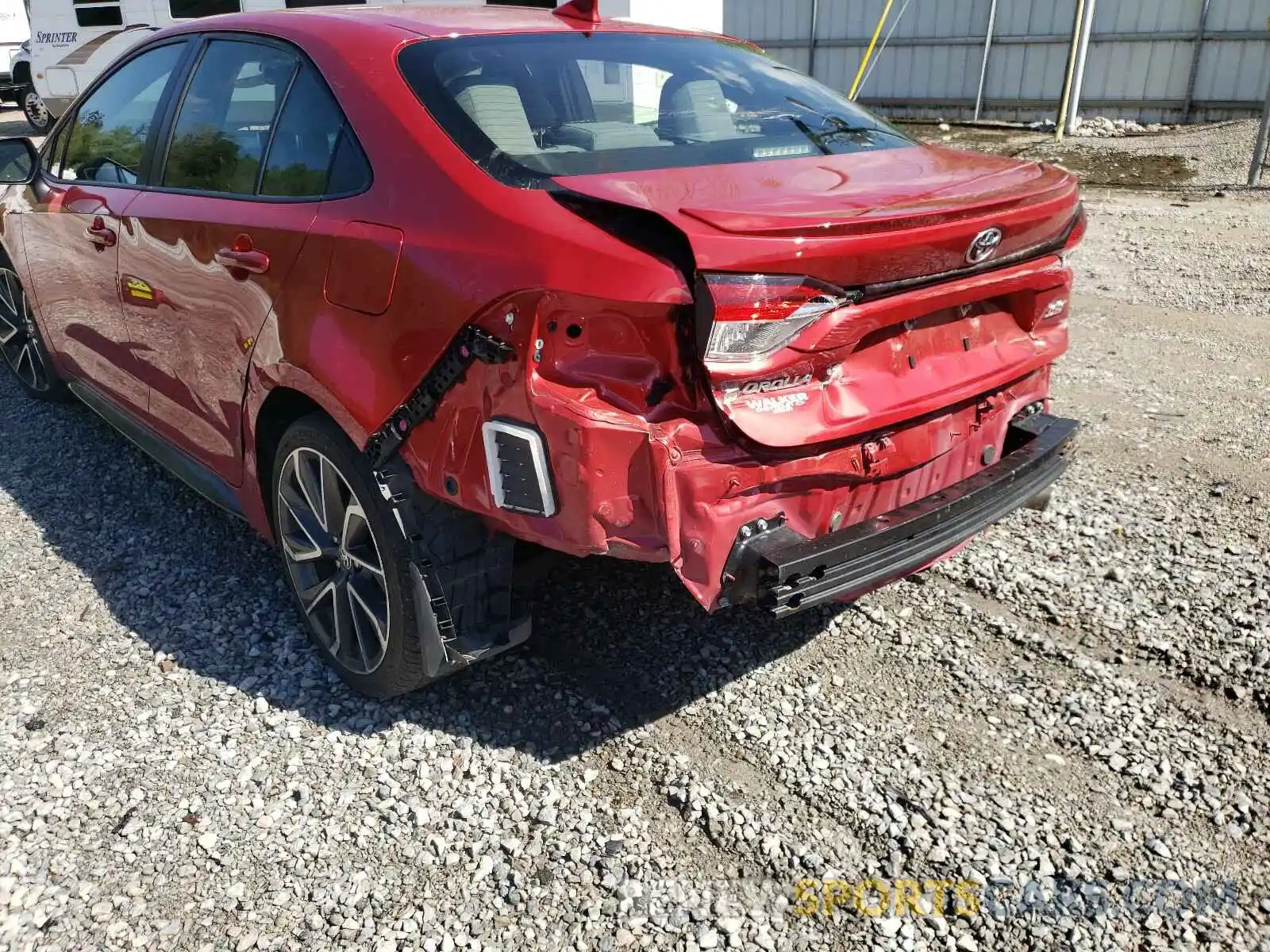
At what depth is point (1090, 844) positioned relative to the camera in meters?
2.41

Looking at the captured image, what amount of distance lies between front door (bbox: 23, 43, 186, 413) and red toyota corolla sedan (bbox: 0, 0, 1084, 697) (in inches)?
4.7

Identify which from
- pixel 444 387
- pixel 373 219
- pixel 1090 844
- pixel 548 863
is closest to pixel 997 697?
pixel 1090 844

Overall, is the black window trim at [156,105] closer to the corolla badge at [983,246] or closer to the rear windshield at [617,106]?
the rear windshield at [617,106]

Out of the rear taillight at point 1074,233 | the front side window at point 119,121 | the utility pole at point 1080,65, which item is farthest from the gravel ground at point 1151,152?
the front side window at point 119,121

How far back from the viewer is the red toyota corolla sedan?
2.17m

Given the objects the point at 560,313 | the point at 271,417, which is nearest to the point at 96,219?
the point at 271,417

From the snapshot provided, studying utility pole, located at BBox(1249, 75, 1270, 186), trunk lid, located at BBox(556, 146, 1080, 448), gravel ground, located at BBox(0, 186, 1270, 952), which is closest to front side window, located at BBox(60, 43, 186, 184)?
gravel ground, located at BBox(0, 186, 1270, 952)

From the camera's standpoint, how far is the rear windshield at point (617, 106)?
100 inches

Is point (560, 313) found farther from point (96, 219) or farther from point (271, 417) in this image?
point (96, 219)

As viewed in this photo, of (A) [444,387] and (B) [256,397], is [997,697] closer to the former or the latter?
(A) [444,387]

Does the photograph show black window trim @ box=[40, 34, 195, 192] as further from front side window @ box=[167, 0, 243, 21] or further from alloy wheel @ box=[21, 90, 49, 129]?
→ alloy wheel @ box=[21, 90, 49, 129]

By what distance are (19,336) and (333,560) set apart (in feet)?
11.2

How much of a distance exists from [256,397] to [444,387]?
95 centimetres

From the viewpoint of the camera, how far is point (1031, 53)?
15.9 meters
